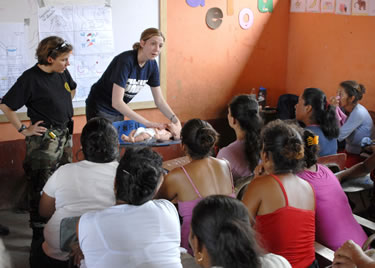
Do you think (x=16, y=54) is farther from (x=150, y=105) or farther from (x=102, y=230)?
(x=102, y=230)

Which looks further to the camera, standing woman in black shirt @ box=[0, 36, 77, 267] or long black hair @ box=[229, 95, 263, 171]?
standing woman in black shirt @ box=[0, 36, 77, 267]

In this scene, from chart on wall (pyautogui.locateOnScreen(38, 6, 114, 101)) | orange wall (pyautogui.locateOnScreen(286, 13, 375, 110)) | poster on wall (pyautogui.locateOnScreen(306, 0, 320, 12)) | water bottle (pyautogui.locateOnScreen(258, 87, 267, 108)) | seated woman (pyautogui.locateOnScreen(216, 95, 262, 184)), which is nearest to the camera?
seated woman (pyautogui.locateOnScreen(216, 95, 262, 184))

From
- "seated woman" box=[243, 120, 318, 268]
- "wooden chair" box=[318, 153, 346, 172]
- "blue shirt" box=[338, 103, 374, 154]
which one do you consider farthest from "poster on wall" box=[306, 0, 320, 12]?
"seated woman" box=[243, 120, 318, 268]

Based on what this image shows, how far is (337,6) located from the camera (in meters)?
4.89

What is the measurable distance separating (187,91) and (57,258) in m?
3.08

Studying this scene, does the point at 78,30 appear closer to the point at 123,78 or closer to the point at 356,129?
the point at 123,78

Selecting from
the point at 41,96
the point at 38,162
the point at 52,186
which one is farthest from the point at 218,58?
the point at 52,186

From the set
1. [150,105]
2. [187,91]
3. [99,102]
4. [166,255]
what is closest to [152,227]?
[166,255]

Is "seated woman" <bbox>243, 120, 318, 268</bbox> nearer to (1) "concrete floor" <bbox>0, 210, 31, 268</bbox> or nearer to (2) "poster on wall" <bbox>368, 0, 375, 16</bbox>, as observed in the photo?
(1) "concrete floor" <bbox>0, 210, 31, 268</bbox>

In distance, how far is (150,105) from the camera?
4.72 m

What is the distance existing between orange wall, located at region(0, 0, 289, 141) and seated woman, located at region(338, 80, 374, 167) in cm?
147

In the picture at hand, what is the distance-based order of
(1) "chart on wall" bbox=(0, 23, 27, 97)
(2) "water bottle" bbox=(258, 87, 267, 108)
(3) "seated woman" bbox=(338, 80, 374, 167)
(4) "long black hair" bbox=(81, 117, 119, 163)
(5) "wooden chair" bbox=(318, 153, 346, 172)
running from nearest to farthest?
(4) "long black hair" bbox=(81, 117, 119, 163) → (5) "wooden chair" bbox=(318, 153, 346, 172) → (1) "chart on wall" bbox=(0, 23, 27, 97) → (3) "seated woman" bbox=(338, 80, 374, 167) → (2) "water bottle" bbox=(258, 87, 267, 108)

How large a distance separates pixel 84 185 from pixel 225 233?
3.23ft

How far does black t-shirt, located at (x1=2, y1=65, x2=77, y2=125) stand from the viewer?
3.10 metres
